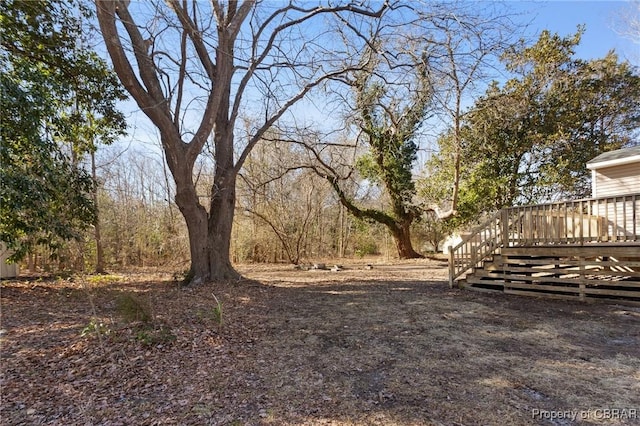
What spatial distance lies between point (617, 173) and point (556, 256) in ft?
15.3

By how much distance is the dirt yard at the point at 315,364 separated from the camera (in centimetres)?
241

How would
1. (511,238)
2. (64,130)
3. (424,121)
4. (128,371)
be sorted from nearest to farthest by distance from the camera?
1. (128,371)
2. (64,130)
3. (511,238)
4. (424,121)

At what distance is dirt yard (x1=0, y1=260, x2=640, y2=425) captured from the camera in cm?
241

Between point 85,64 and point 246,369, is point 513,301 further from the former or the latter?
point 85,64

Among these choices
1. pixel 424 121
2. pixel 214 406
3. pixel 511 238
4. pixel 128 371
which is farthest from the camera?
pixel 424 121

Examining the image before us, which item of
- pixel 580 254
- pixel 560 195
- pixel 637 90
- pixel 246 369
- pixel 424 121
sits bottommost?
pixel 246 369

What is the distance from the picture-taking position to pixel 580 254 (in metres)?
5.94

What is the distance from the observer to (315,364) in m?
3.29

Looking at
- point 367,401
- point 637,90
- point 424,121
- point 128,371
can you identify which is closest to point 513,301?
point 367,401

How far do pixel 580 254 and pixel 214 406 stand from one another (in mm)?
6417

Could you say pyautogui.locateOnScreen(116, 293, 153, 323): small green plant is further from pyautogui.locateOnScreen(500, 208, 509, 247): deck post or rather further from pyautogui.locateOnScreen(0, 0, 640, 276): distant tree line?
pyautogui.locateOnScreen(500, 208, 509, 247): deck post

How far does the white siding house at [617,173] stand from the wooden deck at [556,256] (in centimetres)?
148

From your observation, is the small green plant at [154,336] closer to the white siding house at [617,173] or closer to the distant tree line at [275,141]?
the distant tree line at [275,141]

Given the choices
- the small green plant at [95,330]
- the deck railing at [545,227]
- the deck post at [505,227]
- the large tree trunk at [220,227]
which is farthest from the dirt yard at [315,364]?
the large tree trunk at [220,227]
